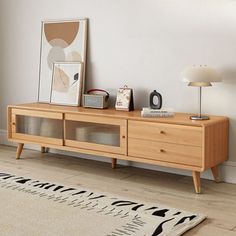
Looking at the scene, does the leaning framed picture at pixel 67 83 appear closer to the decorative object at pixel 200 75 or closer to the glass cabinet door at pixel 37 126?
the glass cabinet door at pixel 37 126

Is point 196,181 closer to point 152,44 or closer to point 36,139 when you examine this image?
point 152,44

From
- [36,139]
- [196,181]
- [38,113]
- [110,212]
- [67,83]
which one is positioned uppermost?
[67,83]

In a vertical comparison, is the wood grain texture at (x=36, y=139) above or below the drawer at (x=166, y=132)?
below

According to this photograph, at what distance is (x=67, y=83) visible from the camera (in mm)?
4293

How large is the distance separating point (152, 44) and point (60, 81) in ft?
3.53

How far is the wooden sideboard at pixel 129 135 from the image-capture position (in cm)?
320

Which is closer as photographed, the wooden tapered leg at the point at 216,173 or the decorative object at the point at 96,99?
the wooden tapered leg at the point at 216,173

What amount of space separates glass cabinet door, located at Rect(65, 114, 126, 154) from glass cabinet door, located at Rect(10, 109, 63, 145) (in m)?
0.12

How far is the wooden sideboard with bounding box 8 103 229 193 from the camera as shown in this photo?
126 inches

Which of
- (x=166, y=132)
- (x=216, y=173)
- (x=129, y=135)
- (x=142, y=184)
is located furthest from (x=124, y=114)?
(x=216, y=173)

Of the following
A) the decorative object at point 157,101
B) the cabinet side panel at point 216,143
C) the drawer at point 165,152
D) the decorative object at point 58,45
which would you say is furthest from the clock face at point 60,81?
the cabinet side panel at point 216,143

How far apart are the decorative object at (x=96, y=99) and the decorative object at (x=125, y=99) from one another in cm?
13

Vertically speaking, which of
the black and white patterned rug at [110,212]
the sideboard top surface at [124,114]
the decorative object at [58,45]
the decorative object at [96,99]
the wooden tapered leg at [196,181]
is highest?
the decorative object at [58,45]

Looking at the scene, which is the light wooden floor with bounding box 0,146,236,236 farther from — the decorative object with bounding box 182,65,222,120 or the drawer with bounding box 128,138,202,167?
the decorative object with bounding box 182,65,222,120
